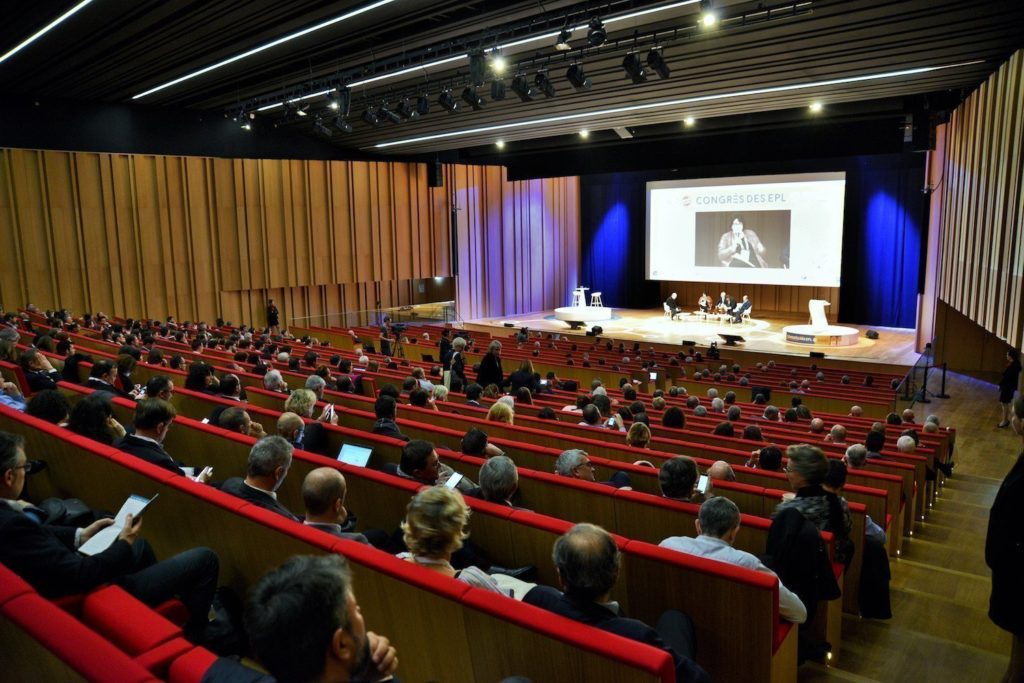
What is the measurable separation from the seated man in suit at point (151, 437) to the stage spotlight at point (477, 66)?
825 centimetres

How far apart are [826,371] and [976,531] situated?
8.01m

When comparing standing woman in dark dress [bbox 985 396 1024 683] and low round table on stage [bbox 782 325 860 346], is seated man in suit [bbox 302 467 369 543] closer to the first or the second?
standing woman in dark dress [bbox 985 396 1024 683]

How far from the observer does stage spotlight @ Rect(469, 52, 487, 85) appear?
34.2 ft

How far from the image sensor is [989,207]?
10.3m

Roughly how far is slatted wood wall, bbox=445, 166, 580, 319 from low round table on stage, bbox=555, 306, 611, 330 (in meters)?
2.64

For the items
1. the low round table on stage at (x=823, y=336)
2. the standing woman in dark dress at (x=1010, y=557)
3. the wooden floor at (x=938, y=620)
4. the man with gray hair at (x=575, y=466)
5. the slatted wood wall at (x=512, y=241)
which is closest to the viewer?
the standing woman in dark dress at (x=1010, y=557)

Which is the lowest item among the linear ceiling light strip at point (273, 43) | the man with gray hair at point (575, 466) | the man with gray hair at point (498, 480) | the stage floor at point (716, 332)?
the stage floor at point (716, 332)

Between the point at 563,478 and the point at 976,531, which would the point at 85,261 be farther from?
the point at 976,531

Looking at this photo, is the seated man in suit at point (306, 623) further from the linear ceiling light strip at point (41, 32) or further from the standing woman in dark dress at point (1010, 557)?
the linear ceiling light strip at point (41, 32)

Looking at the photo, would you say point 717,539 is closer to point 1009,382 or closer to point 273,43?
point 1009,382

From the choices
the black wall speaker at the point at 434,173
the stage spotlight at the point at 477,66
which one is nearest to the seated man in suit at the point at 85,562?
the stage spotlight at the point at 477,66

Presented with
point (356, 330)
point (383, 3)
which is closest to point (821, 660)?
point (383, 3)

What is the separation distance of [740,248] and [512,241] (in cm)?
788

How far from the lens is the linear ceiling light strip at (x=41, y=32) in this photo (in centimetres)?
933
